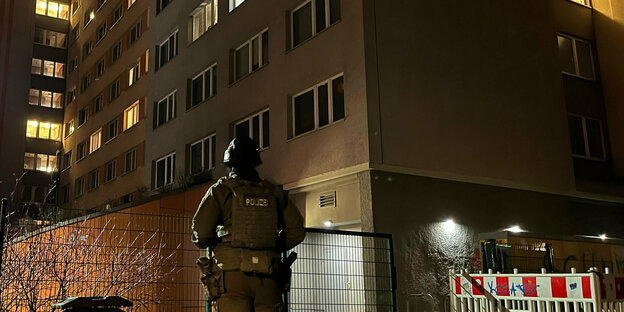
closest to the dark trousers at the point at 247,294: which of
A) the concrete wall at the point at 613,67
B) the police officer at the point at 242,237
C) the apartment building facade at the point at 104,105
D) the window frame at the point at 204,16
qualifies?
the police officer at the point at 242,237

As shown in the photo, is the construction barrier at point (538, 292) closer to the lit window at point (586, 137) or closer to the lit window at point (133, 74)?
the lit window at point (586, 137)

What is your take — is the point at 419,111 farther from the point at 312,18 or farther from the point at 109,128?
the point at 109,128

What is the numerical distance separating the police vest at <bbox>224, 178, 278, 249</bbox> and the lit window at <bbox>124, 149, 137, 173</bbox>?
23311 millimetres

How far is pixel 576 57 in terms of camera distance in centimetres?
1992

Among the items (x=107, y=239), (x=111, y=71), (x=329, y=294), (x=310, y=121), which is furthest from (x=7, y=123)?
(x=111, y=71)

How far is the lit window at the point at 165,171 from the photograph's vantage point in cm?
2288

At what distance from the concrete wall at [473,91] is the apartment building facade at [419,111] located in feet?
0.13

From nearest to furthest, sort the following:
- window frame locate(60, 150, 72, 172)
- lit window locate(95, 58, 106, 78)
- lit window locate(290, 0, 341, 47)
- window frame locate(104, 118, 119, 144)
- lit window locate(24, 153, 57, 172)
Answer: lit window locate(290, 0, 341, 47) < window frame locate(104, 118, 119, 144) < lit window locate(95, 58, 106, 78) < window frame locate(60, 150, 72, 172) < lit window locate(24, 153, 57, 172)

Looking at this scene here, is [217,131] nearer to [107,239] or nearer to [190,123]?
[190,123]

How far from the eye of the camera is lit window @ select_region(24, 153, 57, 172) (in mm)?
41406

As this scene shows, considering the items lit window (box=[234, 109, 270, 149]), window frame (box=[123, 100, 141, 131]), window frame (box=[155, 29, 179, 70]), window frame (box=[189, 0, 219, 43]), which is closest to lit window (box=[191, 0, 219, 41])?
window frame (box=[189, 0, 219, 43])

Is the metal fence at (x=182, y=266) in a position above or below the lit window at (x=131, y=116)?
below

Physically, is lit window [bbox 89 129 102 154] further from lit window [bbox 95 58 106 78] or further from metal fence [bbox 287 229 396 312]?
metal fence [bbox 287 229 396 312]

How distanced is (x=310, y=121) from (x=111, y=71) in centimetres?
2047
